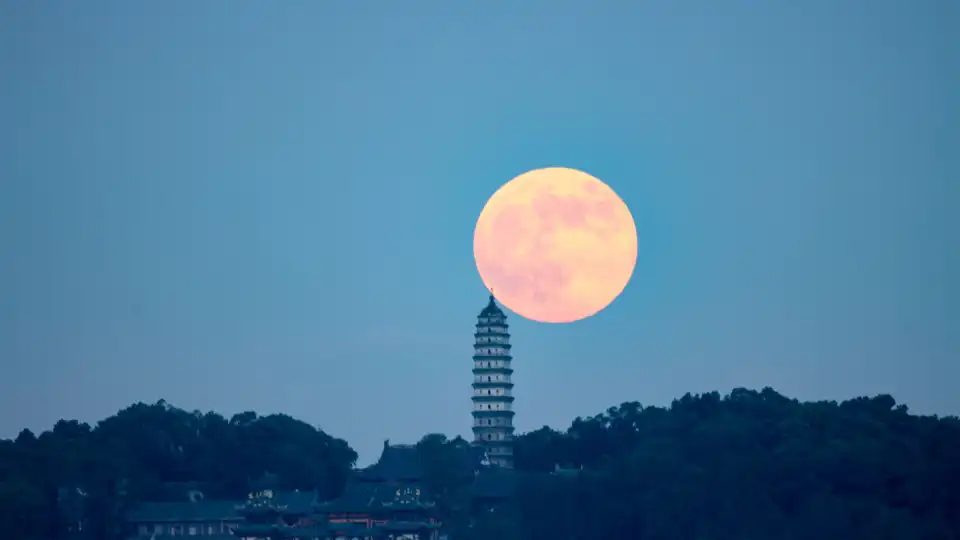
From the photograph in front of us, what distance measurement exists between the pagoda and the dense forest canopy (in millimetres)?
1486

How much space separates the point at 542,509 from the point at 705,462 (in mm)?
7739

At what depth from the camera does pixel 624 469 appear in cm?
11000

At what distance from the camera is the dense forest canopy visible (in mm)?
98812

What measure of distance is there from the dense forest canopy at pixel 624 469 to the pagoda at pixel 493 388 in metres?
1.49

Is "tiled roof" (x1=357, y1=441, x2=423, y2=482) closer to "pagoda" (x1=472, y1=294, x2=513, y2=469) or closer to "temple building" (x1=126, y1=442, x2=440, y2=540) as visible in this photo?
"temple building" (x1=126, y1=442, x2=440, y2=540)

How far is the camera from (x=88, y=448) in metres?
131

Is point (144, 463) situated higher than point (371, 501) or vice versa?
point (144, 463)

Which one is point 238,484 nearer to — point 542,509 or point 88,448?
point 88,448

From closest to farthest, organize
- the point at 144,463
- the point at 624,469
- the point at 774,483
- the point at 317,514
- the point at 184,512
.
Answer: the point at 774,483
the point at 624,469
the point at 317,514
the point at 184,512
the point at 144,463

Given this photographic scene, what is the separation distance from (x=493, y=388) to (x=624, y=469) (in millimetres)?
32430

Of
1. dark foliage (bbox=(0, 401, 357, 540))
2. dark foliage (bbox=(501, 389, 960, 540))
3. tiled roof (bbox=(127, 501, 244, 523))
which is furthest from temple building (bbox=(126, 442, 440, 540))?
dark foliage (bbox=(501, 389, 960, 540))

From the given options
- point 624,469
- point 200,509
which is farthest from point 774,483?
point 200,509

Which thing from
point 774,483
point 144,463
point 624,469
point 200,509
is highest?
point 144,463

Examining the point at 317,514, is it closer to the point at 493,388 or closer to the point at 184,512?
the point at 184,512
